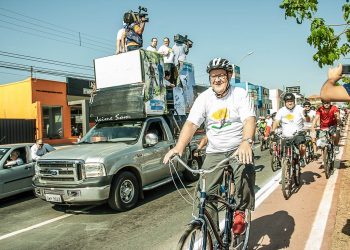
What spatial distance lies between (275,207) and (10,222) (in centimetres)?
522

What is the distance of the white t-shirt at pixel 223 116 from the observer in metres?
3.97

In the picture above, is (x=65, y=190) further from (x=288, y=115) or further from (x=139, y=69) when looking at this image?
(x=288, y=115)

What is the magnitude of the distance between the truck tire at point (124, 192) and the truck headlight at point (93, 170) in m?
0.43

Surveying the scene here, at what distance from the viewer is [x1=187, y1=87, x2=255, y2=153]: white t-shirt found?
397 centimetres

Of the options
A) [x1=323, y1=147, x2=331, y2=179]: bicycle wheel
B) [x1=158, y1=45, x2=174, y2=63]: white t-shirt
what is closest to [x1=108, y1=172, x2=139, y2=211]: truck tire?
[x1=323, y1=147, x2=331, y2=179]: bicycle wheel

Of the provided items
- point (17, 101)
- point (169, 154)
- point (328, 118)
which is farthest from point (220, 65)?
point (17, 101)

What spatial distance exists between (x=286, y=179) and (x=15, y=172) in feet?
21.4

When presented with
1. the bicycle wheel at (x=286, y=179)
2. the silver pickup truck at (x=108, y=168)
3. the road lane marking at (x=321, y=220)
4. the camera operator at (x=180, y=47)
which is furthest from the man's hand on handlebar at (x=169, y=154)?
the camera operator at (x=180, y=47)

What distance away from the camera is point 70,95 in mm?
30344

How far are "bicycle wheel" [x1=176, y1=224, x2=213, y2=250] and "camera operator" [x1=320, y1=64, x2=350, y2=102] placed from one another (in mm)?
1593

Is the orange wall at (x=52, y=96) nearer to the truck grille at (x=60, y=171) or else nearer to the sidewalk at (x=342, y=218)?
the truck grille at (x=60, y=171)

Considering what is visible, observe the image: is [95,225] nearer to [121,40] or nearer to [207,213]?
[207,213]

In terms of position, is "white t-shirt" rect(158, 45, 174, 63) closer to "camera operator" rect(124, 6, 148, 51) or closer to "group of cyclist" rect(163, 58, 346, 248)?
"camera operator" rect(124, 6, 148, 51)

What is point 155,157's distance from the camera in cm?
801
